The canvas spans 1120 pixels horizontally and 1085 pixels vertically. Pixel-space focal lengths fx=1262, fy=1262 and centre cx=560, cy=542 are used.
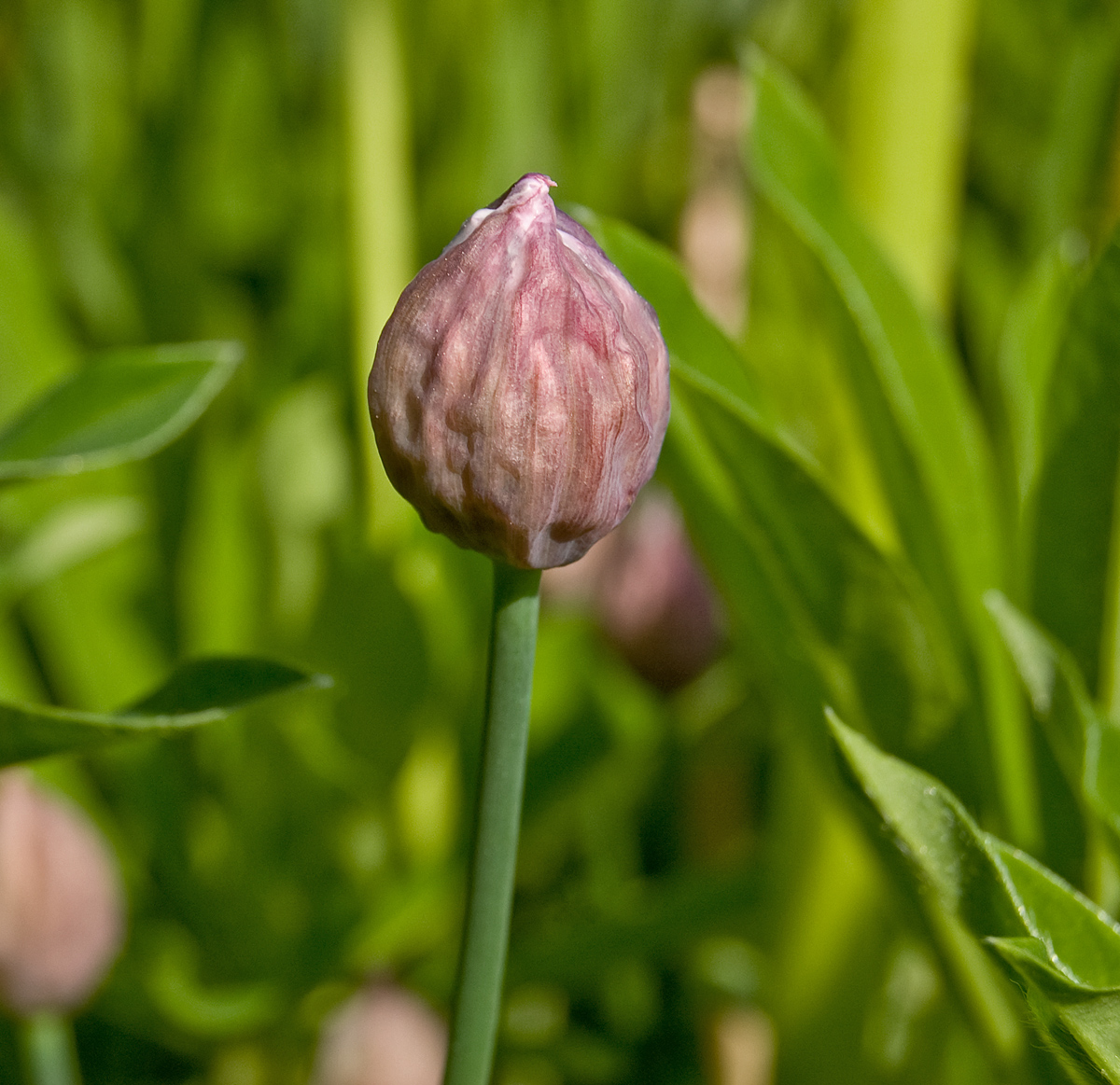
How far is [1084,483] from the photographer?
0.23 meters

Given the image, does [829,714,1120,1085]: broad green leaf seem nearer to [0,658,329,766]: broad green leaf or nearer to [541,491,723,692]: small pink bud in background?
[0,658,329,766]: broad green leaf

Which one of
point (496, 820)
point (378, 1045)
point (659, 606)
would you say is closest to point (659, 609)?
point (659, 606)

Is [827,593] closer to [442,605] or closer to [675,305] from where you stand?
[675,305]

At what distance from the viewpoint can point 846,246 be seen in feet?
0.77

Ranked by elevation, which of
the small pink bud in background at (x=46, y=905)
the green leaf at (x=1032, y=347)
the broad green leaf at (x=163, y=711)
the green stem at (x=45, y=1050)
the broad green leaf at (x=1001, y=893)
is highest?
the green leaf at (x=1032, y=347)

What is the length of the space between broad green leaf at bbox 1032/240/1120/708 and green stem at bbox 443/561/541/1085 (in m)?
0.11

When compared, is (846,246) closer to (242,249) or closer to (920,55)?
(920,55)

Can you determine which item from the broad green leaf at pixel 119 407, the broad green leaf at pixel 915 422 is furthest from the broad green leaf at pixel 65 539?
the broad green leaf at pixel 915 422

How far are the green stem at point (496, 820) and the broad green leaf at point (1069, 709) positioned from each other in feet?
0.27

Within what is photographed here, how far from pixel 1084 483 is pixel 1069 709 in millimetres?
48

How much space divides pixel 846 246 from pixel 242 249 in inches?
17.9

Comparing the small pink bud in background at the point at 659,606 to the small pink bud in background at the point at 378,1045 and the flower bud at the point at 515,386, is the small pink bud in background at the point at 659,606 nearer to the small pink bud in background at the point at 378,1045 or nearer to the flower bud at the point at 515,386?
the small pink bud in background at the point at 378,1045

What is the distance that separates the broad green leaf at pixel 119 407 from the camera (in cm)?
22

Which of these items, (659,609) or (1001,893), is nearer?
(1001,893)
